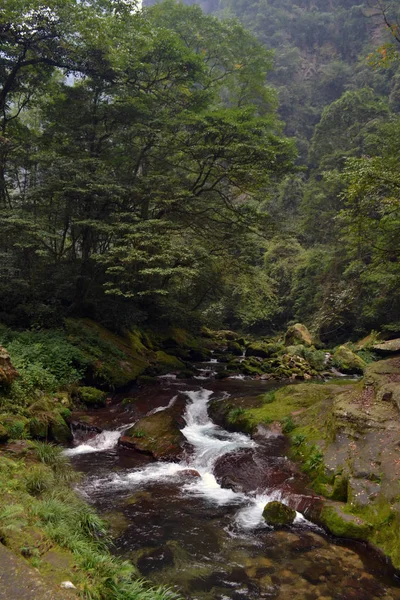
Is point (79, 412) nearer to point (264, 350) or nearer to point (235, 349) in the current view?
point (264, 350)

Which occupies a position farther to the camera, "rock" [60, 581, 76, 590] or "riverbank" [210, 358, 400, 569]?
"riverbank" [210, 358, 400, 569]

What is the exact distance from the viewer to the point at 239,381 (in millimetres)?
17422

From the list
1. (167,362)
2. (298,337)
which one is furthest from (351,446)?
(298,337)

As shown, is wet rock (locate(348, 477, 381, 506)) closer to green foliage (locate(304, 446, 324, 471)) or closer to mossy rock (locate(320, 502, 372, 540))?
mossy rock (locate(320, 502, 372, 540))

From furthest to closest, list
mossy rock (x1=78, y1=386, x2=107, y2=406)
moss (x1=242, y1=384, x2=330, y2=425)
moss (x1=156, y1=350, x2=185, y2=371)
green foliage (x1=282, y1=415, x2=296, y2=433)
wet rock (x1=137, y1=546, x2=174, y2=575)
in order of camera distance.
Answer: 1. moss (x1=156, y1=350, x2=185, y2=371)
2. mossy rock (x1=78, y1=386, x2=107, y2=406)
3. moss (x1=242, y1=384, x2=330, y2=425)
4. green foliage (x1=282, y1=415, x2=296, y2=433)
5. wet rock (x1=137, y1=546, x2=174, y2=575)

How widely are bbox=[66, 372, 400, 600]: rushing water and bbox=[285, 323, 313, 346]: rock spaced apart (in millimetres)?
16707

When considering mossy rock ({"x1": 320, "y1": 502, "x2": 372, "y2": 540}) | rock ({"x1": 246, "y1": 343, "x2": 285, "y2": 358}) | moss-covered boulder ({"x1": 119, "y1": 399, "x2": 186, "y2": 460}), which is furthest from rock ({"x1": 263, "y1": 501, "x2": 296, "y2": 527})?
rock ({"x1": 246, "y1": 343, "x2": 285, "y2": 358})

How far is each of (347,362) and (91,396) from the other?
1375cm

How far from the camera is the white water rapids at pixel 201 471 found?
731cm

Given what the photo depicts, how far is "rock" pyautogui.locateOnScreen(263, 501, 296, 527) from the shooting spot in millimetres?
6566

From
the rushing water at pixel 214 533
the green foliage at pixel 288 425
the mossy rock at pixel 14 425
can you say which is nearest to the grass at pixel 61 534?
the rushing water at pixel 214 533

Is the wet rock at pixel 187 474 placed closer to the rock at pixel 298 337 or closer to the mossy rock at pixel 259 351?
the mossy rock at pixel 259 351

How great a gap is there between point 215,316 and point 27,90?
55.7 feet

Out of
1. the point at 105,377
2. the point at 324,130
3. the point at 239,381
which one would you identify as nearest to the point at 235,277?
the point at 239,381
